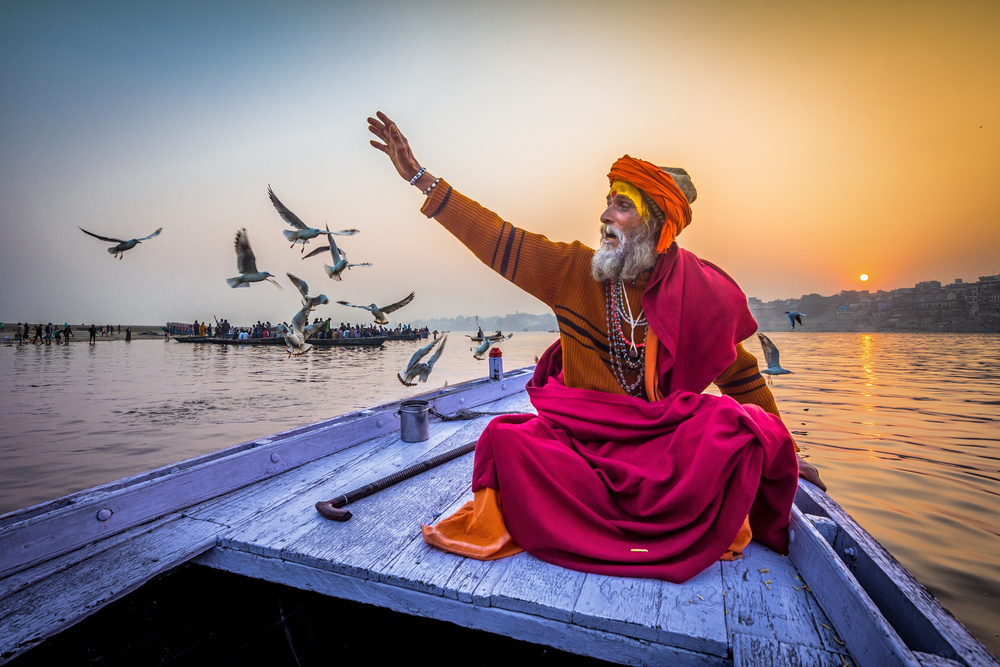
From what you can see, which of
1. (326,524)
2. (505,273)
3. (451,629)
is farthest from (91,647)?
(505,273)

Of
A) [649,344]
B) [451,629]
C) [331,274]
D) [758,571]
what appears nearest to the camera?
[758,571]

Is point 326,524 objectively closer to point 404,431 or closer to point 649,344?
point 404,431

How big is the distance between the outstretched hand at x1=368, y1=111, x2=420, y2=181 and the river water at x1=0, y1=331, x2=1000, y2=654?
3585mm

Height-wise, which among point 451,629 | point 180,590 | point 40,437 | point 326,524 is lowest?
point 40,437

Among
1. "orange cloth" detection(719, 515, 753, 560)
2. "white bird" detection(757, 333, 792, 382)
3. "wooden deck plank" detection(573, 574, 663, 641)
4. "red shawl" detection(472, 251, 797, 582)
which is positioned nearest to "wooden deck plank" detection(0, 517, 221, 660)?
"red shawl" detection(472, 251, 797, 582)

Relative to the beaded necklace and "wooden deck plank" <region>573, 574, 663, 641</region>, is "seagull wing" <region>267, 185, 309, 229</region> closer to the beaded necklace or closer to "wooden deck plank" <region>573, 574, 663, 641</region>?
the beaded necklace

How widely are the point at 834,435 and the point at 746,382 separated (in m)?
5.43

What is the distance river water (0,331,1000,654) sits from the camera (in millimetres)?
3156

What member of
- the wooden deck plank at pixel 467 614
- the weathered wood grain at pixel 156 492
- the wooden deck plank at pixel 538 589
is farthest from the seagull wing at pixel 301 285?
the wooden deck plank at pixel 538 589

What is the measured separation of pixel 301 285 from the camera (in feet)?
17.0

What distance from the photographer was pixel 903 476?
4430 mm

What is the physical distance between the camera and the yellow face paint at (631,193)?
6.84ft

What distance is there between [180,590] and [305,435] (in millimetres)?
1070

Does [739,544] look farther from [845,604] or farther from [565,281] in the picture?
[565,281]
